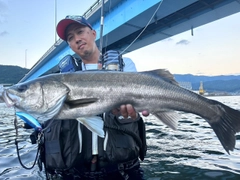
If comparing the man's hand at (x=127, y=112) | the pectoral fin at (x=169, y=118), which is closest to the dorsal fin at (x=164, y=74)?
the pectoral fin at (x=169, y=118)

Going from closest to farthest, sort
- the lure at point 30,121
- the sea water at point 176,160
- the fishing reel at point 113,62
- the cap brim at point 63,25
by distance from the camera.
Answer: the fishing reel at point 113,62 < the lure at point 30,121 < the cap brim at point 63,25 < the sea water at point 176,160

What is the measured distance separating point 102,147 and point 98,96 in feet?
3.06

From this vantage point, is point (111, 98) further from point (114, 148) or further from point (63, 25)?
point (63, 25)

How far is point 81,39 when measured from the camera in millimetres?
4301

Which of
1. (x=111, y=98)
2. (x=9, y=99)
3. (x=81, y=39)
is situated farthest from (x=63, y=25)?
(x=111, y=98)

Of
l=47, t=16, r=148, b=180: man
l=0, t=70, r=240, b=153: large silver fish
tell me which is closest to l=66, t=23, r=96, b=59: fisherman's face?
l=47, t=16, r=148, b=180: man

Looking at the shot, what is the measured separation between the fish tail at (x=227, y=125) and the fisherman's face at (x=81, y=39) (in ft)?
8.36

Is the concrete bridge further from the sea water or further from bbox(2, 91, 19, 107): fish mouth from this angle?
bbox(2, 91, 19, 107): fish mouth

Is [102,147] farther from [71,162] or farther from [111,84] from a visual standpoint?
[111,84]

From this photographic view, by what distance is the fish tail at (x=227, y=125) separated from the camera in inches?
119

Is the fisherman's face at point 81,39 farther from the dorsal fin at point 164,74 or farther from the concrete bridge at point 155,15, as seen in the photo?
the concrete bridge at point 155,15

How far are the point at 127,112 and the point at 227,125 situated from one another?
1412mm

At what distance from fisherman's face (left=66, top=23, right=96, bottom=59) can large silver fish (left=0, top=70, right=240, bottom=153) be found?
126 centimetres

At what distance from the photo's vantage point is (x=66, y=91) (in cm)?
299
